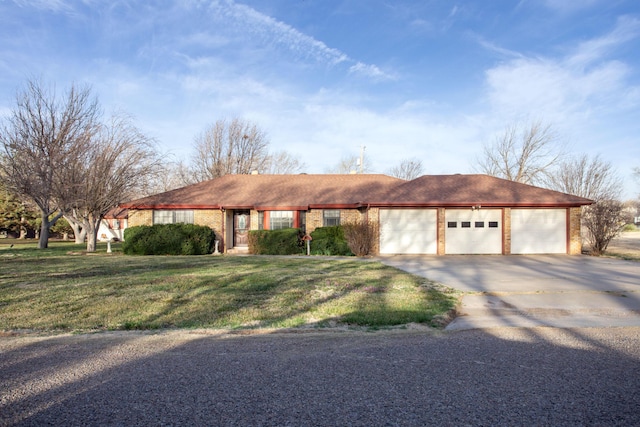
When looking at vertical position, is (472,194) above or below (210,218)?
above

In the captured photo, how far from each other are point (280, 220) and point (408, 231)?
249 inches

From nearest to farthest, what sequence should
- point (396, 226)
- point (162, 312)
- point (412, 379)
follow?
point (412, 379) < point (162, 312) < point (396, 226)

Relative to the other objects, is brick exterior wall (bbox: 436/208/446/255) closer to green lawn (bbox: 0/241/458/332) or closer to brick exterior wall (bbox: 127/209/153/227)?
green lawn (bbox: 0/241/458/332)

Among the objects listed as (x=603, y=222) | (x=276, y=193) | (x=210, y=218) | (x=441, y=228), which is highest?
(x=276, y=193)

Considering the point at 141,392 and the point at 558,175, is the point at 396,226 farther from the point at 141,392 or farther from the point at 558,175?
the point at 558,175

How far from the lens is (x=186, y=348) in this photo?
509cm

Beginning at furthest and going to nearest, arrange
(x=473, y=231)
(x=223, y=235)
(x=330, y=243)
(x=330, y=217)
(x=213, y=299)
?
(x=223, y=235) < (x=330, y=217) < (x=473, y=231) < (x=330, y=243) < (x=213, y=299)

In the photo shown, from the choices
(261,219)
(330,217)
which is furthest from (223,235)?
(330,217)

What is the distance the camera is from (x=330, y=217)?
21.2m

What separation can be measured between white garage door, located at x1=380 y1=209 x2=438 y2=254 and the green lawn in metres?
7.00

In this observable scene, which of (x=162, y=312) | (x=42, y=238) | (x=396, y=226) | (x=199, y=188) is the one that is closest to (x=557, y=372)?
(x=162, y=312)

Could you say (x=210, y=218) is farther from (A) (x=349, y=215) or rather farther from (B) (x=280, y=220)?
(A) (x=349, y=215)

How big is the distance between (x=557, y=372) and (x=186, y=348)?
404cm

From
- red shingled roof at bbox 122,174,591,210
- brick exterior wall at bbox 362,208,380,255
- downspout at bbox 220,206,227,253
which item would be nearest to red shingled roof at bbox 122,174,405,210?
red shingled roof at bbox 122,174,591,210
